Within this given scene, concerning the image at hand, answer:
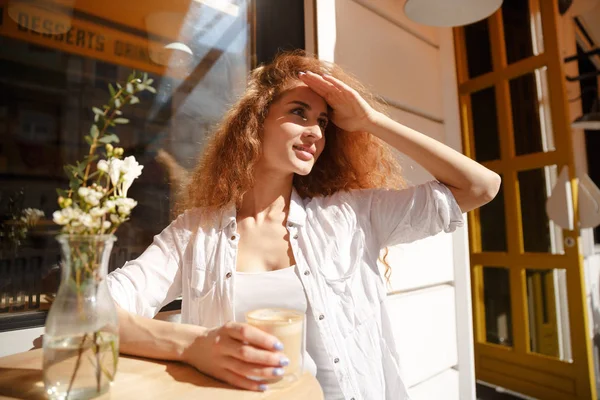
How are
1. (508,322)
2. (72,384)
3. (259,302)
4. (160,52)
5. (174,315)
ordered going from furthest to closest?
1. (508,322)
2. (160,52)
3. (174,315)
4. (259,302)
5. (72,384)

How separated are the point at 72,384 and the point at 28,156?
1012mm

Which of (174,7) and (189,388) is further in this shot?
(174,7)

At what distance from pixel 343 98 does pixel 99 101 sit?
0.96m

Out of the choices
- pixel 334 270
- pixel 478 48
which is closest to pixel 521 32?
pixel 478 48

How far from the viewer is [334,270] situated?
123 centimetres

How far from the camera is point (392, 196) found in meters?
1.29

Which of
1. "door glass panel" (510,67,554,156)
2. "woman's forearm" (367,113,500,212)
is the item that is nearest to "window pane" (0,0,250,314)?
"woman's forearm" (367,113,500,212)

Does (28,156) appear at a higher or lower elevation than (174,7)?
lower

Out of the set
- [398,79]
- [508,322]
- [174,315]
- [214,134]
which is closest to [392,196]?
[214,134]

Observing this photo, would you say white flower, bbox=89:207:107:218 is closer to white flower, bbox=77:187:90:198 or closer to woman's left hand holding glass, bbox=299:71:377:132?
white flower, bbox=77:187:90:198

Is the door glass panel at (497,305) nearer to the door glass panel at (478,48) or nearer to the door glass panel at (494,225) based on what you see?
the door glass panel at (494,225)

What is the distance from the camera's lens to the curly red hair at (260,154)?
138 centimetres

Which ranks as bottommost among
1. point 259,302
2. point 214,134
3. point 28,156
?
point 259,302

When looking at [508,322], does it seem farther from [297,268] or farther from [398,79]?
[297,268]
